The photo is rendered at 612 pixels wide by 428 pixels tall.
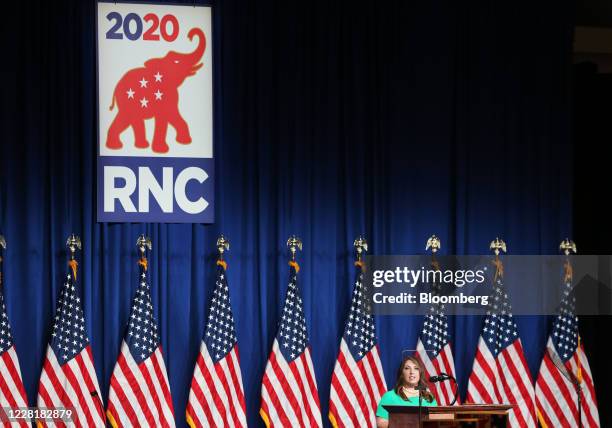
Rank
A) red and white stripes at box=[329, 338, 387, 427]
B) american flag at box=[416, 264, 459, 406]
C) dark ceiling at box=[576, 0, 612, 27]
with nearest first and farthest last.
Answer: red and white stripes at box=[329, 338, 387, 427] < american flag at box=[416, 264, 459, 406] < dark ceiling at box=[576, 0, 612, 27]

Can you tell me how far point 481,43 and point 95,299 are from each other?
375cm

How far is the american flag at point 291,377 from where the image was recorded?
24.3ft

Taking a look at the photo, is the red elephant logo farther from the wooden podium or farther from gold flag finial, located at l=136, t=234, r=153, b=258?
the wooden podium

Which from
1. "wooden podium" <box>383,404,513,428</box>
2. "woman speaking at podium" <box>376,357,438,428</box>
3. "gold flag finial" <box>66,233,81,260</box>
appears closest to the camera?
"wooden podium" <box>383,404,513,428</box>

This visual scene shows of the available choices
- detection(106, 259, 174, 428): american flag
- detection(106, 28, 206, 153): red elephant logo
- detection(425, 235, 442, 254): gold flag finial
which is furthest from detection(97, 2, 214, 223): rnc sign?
detection(425, 235, 442, 254): gold flag finial

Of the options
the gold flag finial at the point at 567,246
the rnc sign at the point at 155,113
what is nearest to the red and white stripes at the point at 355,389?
the rnc sign at the point at 155,113

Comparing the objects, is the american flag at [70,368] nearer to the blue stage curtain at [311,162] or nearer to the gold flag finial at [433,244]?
the blue stage curtain at [311,162]

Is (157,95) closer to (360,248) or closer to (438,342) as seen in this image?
(360,248)

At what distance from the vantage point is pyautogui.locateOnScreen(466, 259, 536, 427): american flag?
7.68 m

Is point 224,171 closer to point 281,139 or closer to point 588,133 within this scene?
point 281,139

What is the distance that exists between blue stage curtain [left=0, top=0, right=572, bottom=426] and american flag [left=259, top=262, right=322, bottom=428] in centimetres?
16

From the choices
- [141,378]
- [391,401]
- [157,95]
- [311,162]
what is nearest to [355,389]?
[391,401]

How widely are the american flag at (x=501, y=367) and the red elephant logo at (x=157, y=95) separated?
9.14 ft
